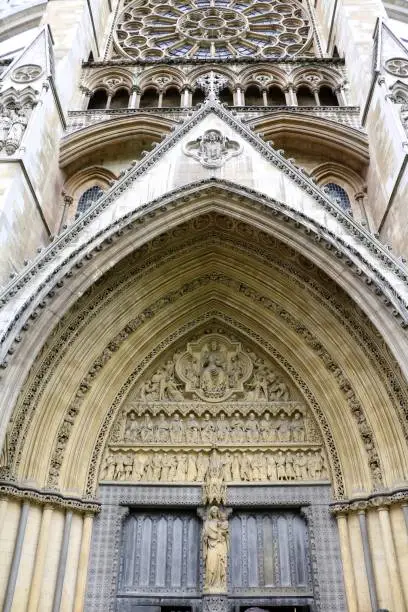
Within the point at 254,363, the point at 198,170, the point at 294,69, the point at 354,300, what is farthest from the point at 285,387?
the point at 294,69

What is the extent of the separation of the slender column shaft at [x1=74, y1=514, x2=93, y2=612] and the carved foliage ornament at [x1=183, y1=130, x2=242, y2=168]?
19.6 ft

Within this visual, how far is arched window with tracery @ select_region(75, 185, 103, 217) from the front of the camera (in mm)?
11055

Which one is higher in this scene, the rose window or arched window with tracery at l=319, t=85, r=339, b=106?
the rose window

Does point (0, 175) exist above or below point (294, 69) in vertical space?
below

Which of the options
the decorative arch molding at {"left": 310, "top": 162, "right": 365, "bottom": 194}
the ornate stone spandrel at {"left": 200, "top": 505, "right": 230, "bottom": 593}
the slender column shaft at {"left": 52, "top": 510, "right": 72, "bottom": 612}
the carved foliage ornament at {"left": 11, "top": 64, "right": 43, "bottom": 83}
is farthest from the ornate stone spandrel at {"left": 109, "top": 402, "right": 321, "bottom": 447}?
the carved foliage ornament at {"left": 11, "top": 64, "right": 43, "bottom": 83}

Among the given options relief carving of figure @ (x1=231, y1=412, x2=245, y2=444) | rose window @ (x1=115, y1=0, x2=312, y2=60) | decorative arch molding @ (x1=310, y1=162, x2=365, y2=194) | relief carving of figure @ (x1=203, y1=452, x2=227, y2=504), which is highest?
rose window @ (x1=115, y1=0, x2=312, y2=60)

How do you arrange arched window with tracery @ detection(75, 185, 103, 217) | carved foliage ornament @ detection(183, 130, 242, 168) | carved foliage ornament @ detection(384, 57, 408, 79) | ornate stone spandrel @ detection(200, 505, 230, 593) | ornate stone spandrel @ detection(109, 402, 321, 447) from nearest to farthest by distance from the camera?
ornate stone spandrel @ detection(200, 505, 230, 593) → ornate stone spandrel @ detection(109, 402, 321, 447) → carved foliage ornament @ detection(183, 130, 242, 168) → carved foliage ornament @ detection(384, 57, 408, 79) → arched window with tracery @ detection(75, 185, 103, 217)

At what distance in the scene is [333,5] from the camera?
13.5 metres

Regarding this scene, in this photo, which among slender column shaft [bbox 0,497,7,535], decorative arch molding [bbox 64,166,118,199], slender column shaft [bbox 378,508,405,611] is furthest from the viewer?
decorative arch molding [bbox 64,166,118,199]

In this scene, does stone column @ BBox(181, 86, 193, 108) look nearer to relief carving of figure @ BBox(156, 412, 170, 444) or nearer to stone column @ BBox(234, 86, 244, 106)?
stone column @ BBox(234, 86, 244, 106)

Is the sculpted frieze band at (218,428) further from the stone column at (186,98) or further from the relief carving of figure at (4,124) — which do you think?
the stone column at (186,98)

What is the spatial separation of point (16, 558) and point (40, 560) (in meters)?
0.35

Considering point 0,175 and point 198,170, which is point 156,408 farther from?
point 0,175

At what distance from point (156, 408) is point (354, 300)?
12.6 ft
